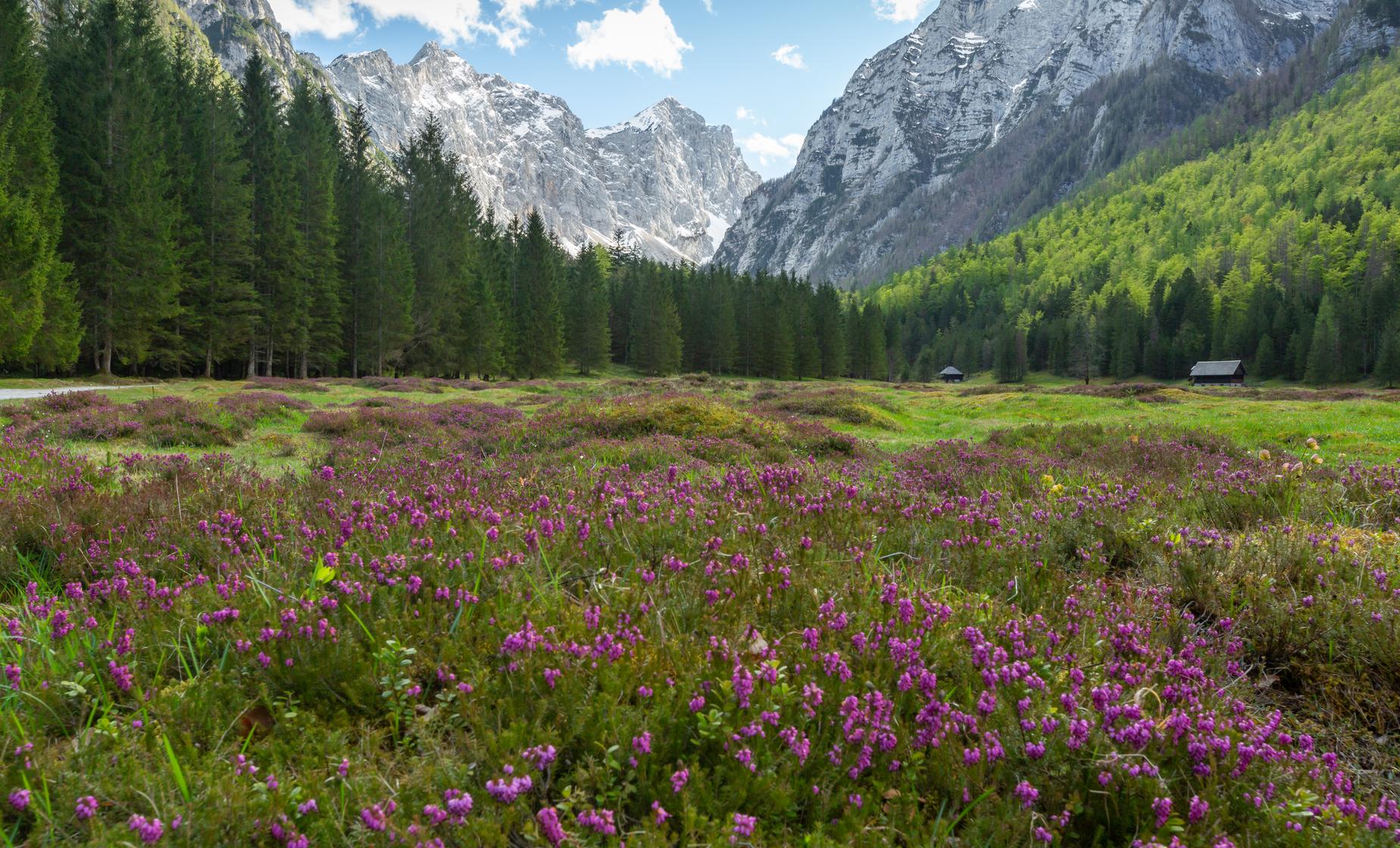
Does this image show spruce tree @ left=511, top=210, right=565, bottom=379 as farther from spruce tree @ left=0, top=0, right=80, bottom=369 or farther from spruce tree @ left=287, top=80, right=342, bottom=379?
spruce tree @ left=0, top=0, right=80, bottom=369

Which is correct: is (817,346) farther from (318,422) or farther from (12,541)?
(12,541)

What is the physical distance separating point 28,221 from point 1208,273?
152359 millimetres

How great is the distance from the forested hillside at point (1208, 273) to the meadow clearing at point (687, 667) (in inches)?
3867

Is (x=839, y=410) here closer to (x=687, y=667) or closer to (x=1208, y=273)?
(x=687, y=667)

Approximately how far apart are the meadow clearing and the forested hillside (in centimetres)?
9823

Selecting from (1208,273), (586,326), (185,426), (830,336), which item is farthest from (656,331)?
(1208,273)

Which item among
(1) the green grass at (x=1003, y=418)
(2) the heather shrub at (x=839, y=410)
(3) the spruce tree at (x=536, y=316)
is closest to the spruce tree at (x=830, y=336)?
(3) the spruce tree at (x=536, y=316)

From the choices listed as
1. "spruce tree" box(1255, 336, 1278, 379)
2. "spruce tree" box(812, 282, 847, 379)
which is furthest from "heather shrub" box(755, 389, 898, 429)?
"spruce tree" box(1255, 336, 1278, 379)

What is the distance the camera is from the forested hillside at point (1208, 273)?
282ft

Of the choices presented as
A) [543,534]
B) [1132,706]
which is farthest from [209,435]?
[1132,706]

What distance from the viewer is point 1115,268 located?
131m

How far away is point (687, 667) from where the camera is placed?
2.34m

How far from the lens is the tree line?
25000 mm

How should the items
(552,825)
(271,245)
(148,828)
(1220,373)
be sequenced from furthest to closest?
(1220,373), (271,245), (552,825), (148,828)
